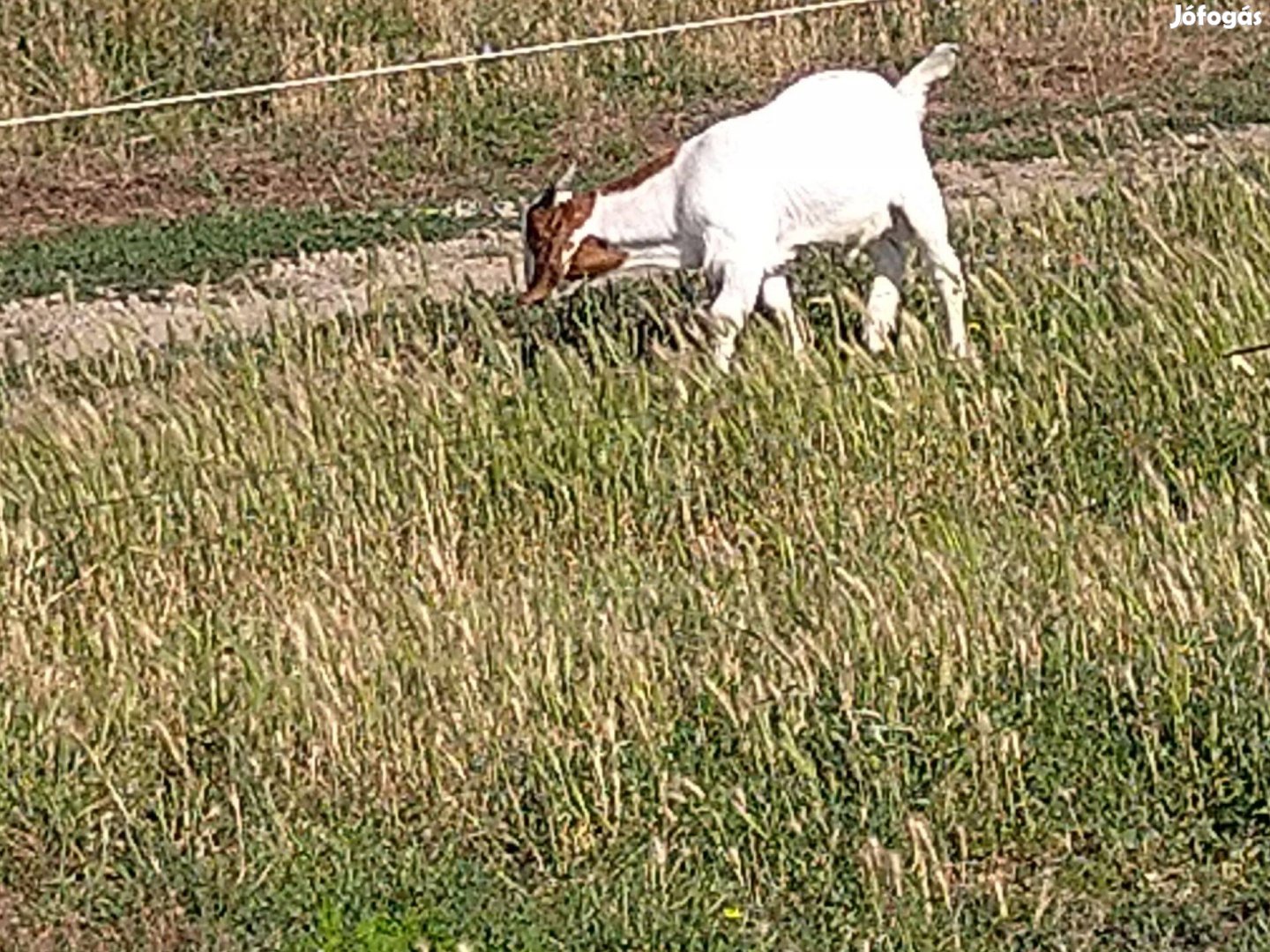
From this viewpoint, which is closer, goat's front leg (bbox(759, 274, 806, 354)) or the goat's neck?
goat's front leg (bbox(759, 274, 806, 354))

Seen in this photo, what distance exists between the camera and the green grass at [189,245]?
15.1 meters

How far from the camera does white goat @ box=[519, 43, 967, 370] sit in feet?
37.2

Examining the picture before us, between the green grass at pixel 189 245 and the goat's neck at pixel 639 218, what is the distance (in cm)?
334

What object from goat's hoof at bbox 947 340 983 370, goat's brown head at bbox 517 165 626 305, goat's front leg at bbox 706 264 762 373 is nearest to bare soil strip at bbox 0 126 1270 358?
goat's brown head at bbox 517 165 626 305

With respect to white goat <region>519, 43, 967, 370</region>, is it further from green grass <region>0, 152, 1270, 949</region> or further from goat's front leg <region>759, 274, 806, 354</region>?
green grass <region>0, 152, 1270, 949</region>

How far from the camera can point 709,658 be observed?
7816 millimetres

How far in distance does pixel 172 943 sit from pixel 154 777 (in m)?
0.80

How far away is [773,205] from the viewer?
1139cm

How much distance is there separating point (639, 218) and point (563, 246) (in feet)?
0.97

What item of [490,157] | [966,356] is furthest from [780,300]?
[490,157]

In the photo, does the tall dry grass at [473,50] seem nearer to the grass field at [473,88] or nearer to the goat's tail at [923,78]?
the grass field at [473,88]

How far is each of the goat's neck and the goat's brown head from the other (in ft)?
0.12

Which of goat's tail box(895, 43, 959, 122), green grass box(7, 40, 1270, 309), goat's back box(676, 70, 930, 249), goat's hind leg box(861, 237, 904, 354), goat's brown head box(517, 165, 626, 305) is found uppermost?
goat's tail box(895, 43, 959, 122)

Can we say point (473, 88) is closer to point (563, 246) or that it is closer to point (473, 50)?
point (473, 50)
